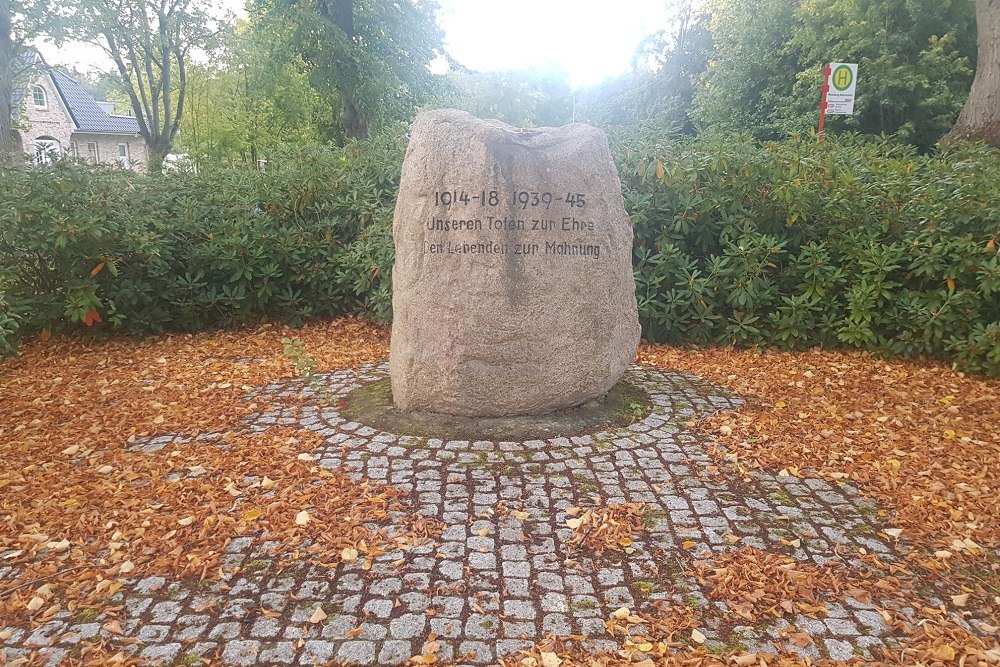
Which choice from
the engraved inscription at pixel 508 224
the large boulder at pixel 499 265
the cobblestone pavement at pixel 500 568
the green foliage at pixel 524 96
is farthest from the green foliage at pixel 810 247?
the green foliage at pixel 524 96

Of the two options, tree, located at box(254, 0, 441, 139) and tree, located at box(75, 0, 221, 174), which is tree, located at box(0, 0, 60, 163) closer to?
tree, located at box(75, 0, 221, 174)

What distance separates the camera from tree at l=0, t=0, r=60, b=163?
12992mm

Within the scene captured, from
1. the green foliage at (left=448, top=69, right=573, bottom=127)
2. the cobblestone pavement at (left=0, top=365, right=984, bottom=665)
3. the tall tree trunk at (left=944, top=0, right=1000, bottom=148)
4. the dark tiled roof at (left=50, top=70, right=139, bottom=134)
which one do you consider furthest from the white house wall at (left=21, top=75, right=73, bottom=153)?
the cobblestone pavement at (left=0, top=365, right=984, bottom=665)

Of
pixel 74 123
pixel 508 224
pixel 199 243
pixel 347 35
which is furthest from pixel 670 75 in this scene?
pixel 74 123

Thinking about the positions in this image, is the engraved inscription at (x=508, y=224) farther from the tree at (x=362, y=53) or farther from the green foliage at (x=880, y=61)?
the tree at (x=362, y=53)

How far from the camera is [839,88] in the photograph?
9891 millimetres

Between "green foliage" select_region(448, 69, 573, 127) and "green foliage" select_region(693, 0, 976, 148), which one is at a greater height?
"green foliage" select_region(448, 69, 573, 127)

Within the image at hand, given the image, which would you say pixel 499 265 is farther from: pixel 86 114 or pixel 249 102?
pixel 86 114

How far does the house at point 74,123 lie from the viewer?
128 ft

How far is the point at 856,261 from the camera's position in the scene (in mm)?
7008

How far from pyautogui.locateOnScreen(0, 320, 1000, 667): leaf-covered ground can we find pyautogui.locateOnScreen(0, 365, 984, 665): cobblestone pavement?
0.36 ft

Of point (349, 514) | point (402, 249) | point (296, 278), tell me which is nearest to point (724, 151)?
point (402, 249)

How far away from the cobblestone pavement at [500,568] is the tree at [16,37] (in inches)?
487

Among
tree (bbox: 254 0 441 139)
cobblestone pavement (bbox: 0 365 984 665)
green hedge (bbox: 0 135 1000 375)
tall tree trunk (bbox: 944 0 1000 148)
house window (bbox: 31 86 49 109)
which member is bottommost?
cobblestone pavement (bbox: 0 365 984 665)
